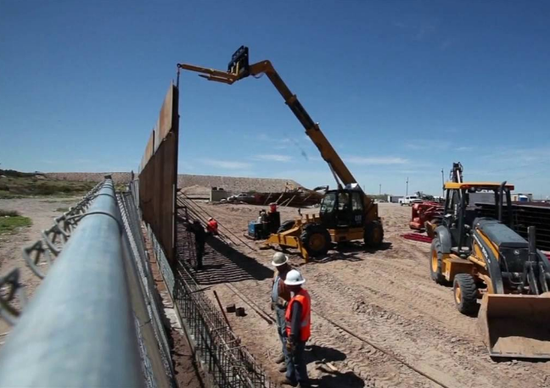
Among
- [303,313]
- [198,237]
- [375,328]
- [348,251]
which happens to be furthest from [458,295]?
[198,237]

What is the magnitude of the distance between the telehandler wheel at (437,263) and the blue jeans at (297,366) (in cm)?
547

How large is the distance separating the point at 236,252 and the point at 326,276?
4.60 m

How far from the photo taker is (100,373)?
581mm

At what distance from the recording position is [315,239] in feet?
41.3

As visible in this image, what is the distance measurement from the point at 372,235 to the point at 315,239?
9.39 ft

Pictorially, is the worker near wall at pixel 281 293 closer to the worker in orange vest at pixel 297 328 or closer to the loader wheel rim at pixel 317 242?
the worker in orange vest at pixel 297 328

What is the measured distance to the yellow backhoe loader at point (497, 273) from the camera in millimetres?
5914

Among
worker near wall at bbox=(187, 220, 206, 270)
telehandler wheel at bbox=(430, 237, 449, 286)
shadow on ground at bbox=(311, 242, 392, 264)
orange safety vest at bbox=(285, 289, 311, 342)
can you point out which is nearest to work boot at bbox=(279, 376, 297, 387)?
orange safety vest at bbox=(285, 289, 311, 342)

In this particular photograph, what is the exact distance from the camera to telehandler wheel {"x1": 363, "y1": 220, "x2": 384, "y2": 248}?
47.3 ft

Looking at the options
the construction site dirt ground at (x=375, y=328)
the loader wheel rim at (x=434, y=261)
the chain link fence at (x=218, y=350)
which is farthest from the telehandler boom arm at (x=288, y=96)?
the chain link fence at (x=218, y=350)

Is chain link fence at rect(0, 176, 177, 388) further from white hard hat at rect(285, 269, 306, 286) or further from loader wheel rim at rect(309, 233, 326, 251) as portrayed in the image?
loader wheel rim at rect(309, 233, 326, 251)

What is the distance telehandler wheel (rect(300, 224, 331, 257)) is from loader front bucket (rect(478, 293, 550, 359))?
6737 millimetres

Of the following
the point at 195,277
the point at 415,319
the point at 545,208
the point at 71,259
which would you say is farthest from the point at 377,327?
the point at 545,208

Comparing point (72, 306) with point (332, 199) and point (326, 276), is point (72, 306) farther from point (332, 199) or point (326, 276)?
point (332, 199)
